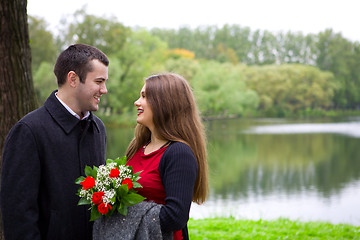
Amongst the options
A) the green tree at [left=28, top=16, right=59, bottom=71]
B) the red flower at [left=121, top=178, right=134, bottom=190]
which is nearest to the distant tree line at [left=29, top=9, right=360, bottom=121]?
the green tree at [left=28, top=16, right=59, bottom=71]

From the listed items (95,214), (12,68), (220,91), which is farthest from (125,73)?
(95,214)

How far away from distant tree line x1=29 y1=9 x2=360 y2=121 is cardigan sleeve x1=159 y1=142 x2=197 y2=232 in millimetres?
11038

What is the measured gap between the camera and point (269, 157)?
62.9ft

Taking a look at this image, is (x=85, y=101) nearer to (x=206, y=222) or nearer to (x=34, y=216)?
(x=34, y=216)

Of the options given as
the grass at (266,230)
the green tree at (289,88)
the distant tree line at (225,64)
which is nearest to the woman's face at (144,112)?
the grass at (266,230)

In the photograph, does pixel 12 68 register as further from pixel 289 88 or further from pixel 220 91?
pixel 289 88

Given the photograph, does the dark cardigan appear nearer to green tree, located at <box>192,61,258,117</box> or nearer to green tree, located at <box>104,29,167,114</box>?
green tree, located at <box>104,29,167,114</box>

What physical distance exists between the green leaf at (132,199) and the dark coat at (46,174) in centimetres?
32

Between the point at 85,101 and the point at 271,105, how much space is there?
145 ft

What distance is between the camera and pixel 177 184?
1.93 metres

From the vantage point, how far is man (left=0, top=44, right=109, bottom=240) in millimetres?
1851

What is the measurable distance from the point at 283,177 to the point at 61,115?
549 inches

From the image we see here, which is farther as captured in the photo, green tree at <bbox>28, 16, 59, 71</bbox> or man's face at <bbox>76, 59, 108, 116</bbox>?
green tree at <bbox>28, 16, 59, 71</bbox>

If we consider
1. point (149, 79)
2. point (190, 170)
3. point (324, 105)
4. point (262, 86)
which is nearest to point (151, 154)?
point (190, 170)
